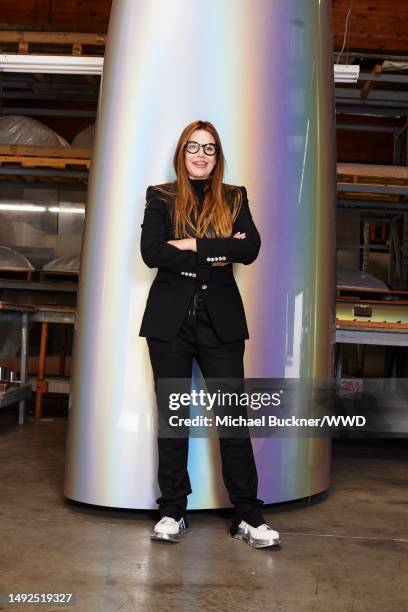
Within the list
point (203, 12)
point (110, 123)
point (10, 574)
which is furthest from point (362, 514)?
point (203, 12)

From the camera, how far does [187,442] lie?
3037 millimetres

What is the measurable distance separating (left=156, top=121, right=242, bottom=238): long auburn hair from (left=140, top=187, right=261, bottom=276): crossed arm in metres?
0.05

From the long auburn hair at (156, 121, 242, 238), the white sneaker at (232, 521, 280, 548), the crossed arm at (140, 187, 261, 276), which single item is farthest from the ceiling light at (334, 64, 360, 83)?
the white sneaker at (232, 521, 280, 548)

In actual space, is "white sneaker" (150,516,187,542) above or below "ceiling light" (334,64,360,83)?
below

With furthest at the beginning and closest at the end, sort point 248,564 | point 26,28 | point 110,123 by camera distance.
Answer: point 26,28 < point 110,123 < point 248,564

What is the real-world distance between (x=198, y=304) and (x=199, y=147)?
604 millimetres

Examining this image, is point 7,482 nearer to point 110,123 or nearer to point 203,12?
point 110,123

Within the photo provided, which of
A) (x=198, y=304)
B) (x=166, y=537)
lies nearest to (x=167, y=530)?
(x=166, y=537)

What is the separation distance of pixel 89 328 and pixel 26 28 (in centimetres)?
667

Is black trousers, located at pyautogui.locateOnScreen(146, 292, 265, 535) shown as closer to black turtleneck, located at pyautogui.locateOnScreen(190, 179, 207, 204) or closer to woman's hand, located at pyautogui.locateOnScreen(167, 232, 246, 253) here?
woman's hand, located at pyautogui.locateOnScreen(167, 232, 246, 253)

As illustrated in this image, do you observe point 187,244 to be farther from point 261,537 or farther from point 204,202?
point 261,537

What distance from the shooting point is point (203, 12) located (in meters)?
3.31

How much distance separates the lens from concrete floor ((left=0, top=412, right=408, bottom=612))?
235 cm

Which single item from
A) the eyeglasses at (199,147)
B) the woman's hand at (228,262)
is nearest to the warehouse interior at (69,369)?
the woman's hand at (228,262)
